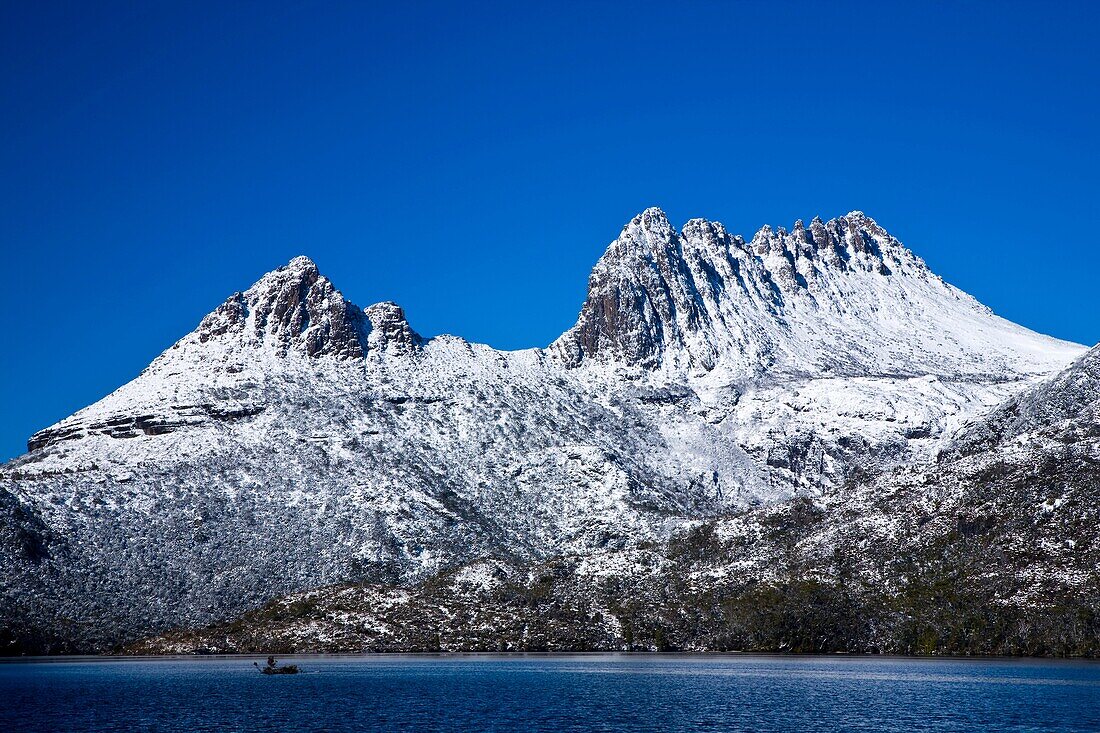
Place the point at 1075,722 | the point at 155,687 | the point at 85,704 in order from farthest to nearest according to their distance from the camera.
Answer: the point at 155,687 < the point at 85,704 < the point at 1075,722

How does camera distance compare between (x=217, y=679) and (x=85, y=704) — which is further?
(x=217, y=679)

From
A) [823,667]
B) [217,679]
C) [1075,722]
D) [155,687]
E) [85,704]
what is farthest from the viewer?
[823,667]

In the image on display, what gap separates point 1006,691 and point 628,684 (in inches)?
1921

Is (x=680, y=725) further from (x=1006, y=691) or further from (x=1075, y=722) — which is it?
(x=1006, y=691)

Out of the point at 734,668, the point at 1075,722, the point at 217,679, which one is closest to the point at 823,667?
the point at 734,668

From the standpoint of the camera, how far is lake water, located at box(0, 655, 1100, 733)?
117 m

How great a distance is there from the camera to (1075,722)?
370 feet

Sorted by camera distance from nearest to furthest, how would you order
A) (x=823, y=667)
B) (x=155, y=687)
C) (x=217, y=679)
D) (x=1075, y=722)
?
(x=1075, y=722) < (x=155, y=687) < (x=217, y=679) < (x=823, y=667)

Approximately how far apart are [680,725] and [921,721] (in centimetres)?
2433

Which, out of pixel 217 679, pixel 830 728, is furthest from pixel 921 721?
pixel 217 679

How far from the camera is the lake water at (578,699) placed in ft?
384

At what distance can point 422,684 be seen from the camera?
165625 mm

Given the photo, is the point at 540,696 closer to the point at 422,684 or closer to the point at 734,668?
the point at 422,684

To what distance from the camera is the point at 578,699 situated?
14275cm
